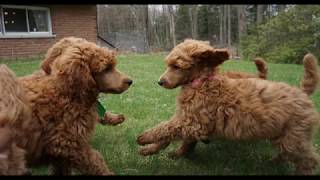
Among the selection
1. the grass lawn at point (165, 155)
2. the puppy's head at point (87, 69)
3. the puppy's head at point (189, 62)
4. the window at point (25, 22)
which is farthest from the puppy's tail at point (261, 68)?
the window at point (25, 22)

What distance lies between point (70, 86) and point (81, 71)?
19 centimetres

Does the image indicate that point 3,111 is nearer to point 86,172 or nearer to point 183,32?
point 86,172

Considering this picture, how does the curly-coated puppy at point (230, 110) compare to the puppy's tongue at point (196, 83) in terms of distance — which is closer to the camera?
the curly-coated puppy at point (230, 110)

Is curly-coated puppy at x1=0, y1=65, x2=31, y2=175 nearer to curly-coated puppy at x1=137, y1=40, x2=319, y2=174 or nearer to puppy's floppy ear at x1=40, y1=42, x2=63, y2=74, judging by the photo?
puppy's floppy ear at x1=40, y1=42, x2=63, y2=74

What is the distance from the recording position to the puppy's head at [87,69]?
163 inches

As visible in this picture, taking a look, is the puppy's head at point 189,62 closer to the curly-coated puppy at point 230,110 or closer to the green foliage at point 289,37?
the curly-coated puppy at point 230,110

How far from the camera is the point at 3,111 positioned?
3.78 meters

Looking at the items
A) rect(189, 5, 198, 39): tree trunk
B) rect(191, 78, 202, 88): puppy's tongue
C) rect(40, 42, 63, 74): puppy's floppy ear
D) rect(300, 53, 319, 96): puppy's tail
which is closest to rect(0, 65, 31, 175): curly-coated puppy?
rect(40, 42, 63, 74): puppy's floppy ear

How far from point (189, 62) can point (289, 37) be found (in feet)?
56.3

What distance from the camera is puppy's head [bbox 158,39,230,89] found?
4867mm

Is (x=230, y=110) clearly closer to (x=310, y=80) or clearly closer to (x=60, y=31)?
(x=310, y=80)

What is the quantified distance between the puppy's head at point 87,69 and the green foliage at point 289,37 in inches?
615

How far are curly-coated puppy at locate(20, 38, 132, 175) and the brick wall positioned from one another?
14805 mm

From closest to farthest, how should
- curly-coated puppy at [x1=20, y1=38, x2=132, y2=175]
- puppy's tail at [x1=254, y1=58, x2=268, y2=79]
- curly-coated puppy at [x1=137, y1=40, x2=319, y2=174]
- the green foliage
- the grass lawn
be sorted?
curly-coated puppy at [x1=20, y1=38, x2=132, y2=175] < curly-coated puppy at [x1=137, y1=40, x2=319, y2=174] < the grass lawn < puppy's tail at [x1=254, y1=58, x2=268, y2=79] < the green foliage
